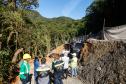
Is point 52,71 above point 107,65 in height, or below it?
below

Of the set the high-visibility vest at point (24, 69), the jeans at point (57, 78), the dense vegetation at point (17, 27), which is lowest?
the jeans at point (57, 78)

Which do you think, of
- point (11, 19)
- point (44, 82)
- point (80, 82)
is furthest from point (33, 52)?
point (44, 82)

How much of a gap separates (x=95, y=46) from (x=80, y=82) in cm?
293

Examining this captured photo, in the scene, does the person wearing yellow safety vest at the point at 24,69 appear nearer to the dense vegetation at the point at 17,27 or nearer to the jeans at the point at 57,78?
the jeans at the point at 57,78

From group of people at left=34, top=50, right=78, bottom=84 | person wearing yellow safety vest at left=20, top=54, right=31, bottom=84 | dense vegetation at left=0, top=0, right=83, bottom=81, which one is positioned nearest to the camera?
person wearing yellow safety vest at left=20, top=54, right=31, bottom=84

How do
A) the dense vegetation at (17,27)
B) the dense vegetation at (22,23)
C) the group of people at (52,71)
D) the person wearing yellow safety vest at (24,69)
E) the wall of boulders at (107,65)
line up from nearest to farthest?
the person wearing yellow safety vest at (24,69), the group of people at (52,71), the wall of boulders at (107,65), the dense vegetation at (22,23), the dense vegetation at (17,27)

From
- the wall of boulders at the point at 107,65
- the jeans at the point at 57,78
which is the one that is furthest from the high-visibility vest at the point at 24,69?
the wall of boulders at the point at 107,65

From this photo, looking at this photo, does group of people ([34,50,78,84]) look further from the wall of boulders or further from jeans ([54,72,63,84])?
the wall of boulders

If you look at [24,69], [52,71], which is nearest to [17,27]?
[52,71]

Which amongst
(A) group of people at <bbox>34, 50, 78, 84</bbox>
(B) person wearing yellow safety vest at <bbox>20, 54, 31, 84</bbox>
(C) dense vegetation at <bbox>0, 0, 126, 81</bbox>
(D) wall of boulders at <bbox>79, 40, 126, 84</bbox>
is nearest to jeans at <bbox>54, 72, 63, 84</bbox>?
(A) group of people at <bbox>34, 50, 78, 84</bbox>

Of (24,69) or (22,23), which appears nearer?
(24,69)

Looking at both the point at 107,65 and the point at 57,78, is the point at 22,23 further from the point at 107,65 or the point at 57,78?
the point at 57,78

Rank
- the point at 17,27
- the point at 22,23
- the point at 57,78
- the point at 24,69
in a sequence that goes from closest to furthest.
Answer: the point at 24,69 → the point at 57,78 → the point at 17,27 → the point at 22,23

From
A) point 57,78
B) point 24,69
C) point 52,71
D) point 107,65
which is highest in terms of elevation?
point 24,69
